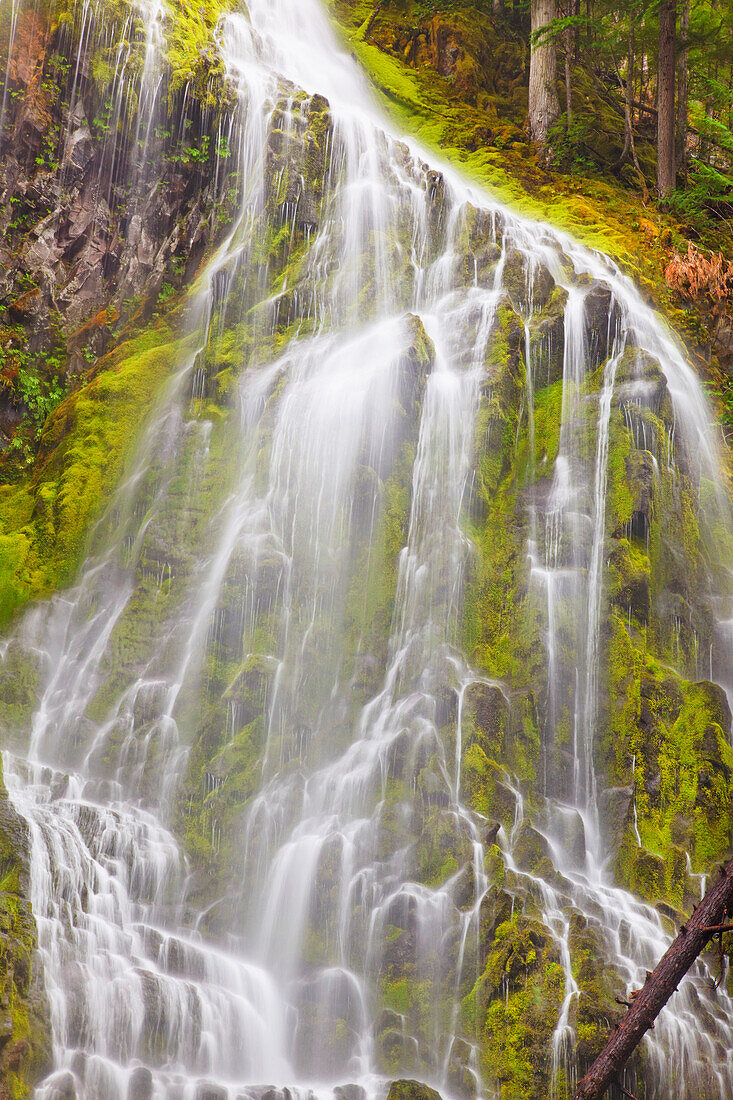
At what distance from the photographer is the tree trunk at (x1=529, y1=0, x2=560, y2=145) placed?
1563cm

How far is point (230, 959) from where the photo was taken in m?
7.23

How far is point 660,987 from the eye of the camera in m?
5.55

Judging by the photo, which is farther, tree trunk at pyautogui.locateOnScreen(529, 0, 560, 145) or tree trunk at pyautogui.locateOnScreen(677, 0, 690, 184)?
tree trunk at pyautogui.locateOnScreen(677, 0, 690, 184)

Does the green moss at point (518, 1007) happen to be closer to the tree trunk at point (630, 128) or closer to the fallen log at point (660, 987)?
the fallen log at point (660, 987)

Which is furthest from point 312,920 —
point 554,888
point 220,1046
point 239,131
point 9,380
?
point 239,131

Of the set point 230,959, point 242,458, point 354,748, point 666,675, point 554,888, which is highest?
point 242,458

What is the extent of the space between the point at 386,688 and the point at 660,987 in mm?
3942

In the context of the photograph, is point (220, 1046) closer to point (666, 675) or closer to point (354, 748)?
point (354, 748)

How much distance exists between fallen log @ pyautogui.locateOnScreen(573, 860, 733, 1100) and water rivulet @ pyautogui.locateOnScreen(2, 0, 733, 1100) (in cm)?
52

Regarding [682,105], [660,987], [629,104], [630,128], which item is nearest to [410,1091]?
[660,987]

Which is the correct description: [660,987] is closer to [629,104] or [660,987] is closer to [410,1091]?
[410,1091]

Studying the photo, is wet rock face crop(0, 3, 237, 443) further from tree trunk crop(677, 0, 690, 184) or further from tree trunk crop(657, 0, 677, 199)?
tree trunk crop(677, 0, 690, 184)

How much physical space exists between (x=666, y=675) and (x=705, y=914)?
325 cm

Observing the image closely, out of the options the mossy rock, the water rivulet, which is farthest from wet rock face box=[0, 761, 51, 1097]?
the mossy rock
